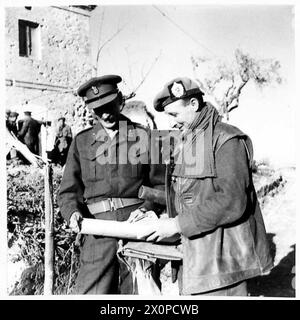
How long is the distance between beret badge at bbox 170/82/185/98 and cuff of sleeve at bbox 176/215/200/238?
0.88m

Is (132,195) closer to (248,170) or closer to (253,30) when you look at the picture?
(248,170)

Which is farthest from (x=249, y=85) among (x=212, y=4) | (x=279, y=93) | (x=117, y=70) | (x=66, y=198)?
(x=66, y=198)

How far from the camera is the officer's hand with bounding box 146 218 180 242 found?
12.0ft

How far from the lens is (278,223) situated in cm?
389

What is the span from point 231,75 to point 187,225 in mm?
Answer: 1210

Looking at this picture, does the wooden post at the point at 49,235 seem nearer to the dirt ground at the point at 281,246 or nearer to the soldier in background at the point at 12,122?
the soldier in background at the point at 12,122

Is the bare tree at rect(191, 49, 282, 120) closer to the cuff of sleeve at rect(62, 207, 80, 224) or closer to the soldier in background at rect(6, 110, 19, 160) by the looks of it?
the cuff of sleeve at rect(62, 207, 80, 224)

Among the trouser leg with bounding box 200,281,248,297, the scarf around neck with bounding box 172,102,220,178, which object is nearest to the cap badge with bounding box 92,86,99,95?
the scarf around neck with bounding box 172,102,220,178

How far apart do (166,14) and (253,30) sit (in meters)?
0.67

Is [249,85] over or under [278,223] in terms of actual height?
over

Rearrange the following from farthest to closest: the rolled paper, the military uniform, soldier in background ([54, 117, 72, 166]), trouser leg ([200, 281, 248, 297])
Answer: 1. soldier in background ([54, 117, 72, 166])
2. the rolled paper
3. trouser leg ([200, 281, 248, 297])
4. the military uniform

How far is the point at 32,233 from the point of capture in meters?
4.02

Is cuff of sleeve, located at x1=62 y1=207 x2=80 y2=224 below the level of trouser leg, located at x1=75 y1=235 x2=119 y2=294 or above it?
above

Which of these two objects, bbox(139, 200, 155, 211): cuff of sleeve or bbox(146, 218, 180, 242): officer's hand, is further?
bbox(139, 200, 155, 211): cuff of sleeve
